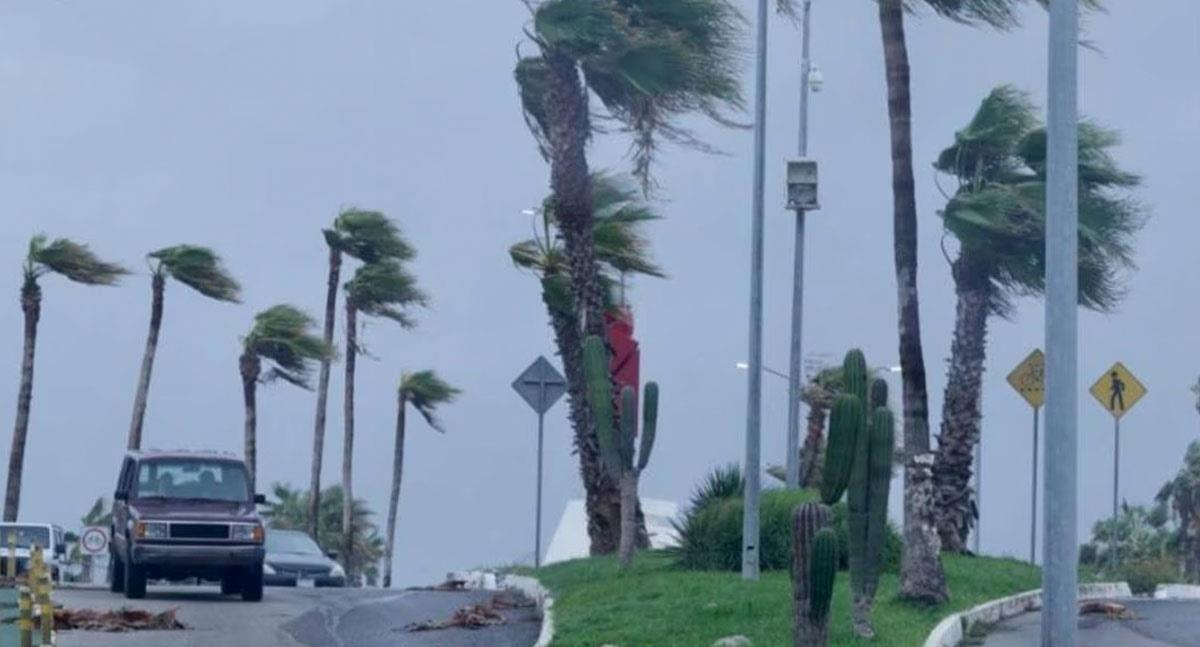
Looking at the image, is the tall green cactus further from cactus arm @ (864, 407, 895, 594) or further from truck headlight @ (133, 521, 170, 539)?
truck headlight @ (133, 521, 170, 539)

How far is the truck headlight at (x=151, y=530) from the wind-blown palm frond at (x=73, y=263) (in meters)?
19.4

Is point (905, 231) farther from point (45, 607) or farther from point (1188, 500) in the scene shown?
point (1188, 500)

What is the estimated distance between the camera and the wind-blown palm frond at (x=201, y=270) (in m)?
46.6

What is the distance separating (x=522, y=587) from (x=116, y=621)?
6.17 metres

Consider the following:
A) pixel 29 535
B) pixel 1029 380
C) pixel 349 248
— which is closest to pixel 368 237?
pixel 349 248

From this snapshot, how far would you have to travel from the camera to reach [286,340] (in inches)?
1945

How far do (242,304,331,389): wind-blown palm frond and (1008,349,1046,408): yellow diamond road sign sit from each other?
21.6 m

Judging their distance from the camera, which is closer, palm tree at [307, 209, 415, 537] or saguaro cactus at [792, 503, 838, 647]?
saguaro cactus at [792, 503, 838, 647]

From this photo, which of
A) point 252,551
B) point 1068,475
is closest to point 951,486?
point 252,551

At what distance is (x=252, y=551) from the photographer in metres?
26.5

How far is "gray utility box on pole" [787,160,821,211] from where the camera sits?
26.5 m

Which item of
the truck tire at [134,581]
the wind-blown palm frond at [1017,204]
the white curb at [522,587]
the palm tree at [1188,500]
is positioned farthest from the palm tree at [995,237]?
the palm tree at [1188,500]

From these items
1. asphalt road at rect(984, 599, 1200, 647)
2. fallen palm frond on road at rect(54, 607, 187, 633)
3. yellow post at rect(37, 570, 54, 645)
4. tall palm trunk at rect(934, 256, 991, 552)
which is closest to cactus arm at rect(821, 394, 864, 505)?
asphalt road at rect(984, 599, 1200, 647)

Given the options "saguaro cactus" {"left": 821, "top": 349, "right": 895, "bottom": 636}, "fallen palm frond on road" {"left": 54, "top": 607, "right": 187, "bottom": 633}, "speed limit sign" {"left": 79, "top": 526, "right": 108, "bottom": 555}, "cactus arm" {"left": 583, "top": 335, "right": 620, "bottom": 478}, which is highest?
"cactus arm" {"left": 583, "top": 335, "right": 620, "bottom": 478}
